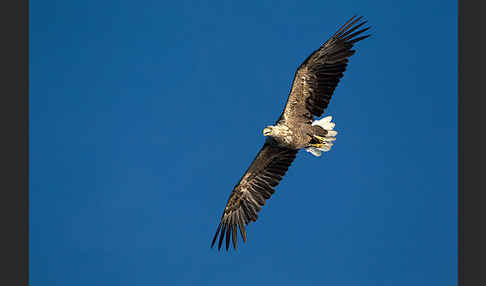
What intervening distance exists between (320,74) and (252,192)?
7.99ft

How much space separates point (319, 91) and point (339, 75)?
415mm

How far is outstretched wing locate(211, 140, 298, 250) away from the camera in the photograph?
39.5ft

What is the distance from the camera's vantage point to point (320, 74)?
11375mm

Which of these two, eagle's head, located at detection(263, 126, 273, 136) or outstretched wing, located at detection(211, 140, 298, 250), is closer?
eagle's head, located at detection(263, 126, 273, 136)

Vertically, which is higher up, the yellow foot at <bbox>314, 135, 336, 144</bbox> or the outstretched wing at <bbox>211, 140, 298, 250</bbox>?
the yellow foot at <bbox>314, 135, 336, 144</bbox>

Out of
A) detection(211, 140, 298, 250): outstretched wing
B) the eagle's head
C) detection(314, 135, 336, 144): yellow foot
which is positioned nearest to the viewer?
the eagle's head

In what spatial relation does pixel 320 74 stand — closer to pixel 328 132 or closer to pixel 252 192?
pixel 328 132

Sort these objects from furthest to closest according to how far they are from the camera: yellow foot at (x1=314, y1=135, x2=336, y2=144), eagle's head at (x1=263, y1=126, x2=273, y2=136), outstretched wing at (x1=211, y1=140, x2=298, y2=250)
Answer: outstretched wing at (x1=211, y1=140, x2=298, y2=250), yellow foot at (x1=314, y1=135, x2=336, y2=144), eagle's head at (x1=263, y1=126, x2=273, y2=136)

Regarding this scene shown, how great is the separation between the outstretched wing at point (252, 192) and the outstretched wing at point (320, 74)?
90 cm

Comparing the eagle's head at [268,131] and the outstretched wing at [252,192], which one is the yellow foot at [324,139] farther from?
the eagle's head at [268,131]

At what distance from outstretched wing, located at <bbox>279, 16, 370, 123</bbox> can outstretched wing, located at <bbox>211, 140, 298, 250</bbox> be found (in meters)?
0.90

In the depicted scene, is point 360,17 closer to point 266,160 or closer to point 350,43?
point 350,43

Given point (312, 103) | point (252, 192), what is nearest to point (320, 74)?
point (312, 103)

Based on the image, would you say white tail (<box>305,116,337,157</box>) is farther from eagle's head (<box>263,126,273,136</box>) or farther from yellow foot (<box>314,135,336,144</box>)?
eagle's head (<box>263,126,273,136</box>)
